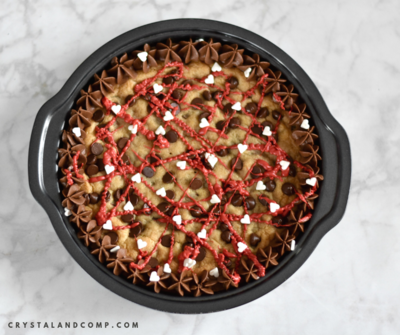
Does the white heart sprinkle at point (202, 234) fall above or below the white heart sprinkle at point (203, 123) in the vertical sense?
below

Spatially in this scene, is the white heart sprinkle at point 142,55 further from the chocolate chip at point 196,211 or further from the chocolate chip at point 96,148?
the chocolate chip at point 196,211

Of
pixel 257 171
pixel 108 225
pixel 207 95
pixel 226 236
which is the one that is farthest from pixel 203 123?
pixel 108 225

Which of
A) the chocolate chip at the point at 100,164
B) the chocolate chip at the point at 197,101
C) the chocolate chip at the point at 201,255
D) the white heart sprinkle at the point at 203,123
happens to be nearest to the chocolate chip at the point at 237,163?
the white heart sprinkle at the point at 203,123

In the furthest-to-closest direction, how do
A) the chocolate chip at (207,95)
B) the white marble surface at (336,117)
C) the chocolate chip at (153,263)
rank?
the white marble surface at (336,117), the chocolate chip at (207,95), the chocolate chip at (153,263)

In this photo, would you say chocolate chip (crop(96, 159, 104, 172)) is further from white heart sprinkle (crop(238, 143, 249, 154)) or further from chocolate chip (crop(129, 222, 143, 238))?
white heart sprinkle (crop(238, 143, 249, 154))

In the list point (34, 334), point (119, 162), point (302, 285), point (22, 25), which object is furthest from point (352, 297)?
point (22, 25)

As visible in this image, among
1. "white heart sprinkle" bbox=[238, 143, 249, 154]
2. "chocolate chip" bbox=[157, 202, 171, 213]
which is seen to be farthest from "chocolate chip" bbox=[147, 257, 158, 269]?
"white heart sprinkle" bbox=[238, 143, 249, 154]
